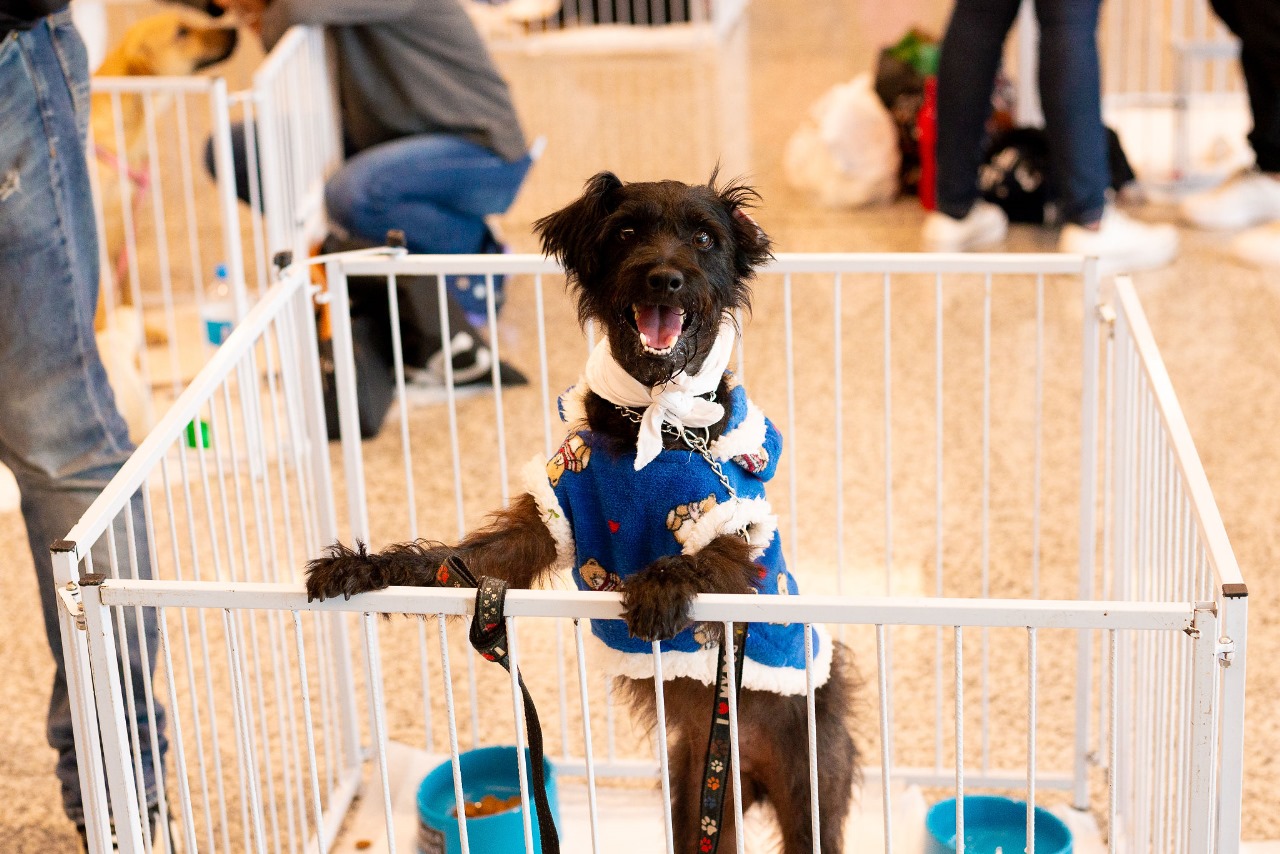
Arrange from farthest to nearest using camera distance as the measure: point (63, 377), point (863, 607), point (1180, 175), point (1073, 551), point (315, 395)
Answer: point (1180, 175) < point (1073, 551) < point (315, 395) < point (63, 377) < point (863, 607)

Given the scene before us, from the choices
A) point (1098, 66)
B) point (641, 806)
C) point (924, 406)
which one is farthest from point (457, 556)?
point (1098, 66)

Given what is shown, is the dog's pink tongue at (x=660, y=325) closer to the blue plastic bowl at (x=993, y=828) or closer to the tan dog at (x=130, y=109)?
the blue plastic bowl at (x=993, y=828)

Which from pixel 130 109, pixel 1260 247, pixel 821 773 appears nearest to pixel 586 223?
pixel 821 773

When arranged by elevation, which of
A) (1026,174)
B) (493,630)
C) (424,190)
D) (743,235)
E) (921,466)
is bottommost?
(921,466)

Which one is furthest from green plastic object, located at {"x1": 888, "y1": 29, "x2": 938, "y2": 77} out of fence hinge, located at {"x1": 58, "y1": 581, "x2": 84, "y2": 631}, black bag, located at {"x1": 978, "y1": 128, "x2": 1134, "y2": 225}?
fence hinge, located at {"x1": 58, "y1": 581, "x2": 84, "y2": 631}

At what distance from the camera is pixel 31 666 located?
2648 mm

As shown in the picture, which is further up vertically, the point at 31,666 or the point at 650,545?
the point at 650,545

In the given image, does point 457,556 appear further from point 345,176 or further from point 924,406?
point 345,176

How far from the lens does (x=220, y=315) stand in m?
3.68

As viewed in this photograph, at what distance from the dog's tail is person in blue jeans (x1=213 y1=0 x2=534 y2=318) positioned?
2417 mm

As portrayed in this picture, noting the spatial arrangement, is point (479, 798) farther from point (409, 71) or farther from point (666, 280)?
point (409, 71)

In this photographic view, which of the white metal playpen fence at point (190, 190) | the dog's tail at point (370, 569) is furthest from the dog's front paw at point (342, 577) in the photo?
the white metal playpen fence at point (190, 190)

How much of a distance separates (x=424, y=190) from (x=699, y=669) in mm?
2505

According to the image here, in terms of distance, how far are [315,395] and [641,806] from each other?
2.36 feet
